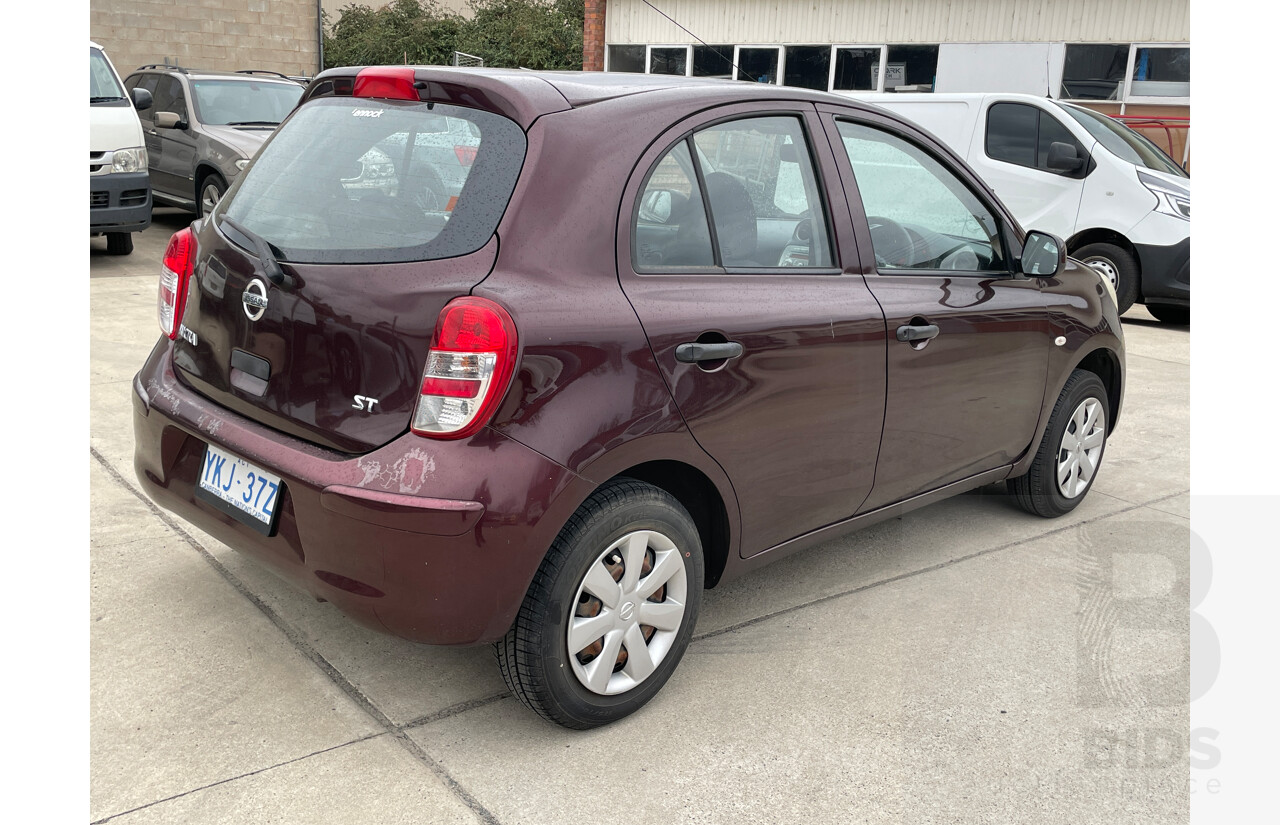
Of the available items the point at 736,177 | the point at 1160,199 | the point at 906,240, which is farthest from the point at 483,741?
the point at 1160,199

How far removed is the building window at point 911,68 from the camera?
17.6 metres

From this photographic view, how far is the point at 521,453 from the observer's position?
244 centimetres

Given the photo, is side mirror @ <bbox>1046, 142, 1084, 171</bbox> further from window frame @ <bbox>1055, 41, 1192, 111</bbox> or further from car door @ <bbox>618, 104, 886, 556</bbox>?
window frame @ <bbox>1055, 41, 1192, 111</bbox>

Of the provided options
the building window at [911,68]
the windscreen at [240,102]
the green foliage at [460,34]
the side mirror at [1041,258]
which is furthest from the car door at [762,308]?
the green foliage at [460,34]

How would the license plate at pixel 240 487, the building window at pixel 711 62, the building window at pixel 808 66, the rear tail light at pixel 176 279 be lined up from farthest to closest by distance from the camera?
the building window at pixel 711 62 < the building window at pixel 808 66 < the rear tail light at pixel 176 279 < the license plate at pixel 240 487

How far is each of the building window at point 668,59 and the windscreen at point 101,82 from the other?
479 inches

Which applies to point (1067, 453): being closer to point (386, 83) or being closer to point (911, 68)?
point (386, 83)

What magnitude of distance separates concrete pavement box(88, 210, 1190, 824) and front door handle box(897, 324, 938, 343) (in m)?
0.91

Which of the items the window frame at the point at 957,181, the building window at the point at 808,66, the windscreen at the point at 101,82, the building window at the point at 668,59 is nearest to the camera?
the window frame at the point at 957,181

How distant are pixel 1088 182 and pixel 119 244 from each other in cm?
859

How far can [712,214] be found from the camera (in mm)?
2949

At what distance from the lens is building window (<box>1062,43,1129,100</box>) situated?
52.3 ft

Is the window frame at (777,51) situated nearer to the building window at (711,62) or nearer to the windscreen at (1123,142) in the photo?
the building window at (711,62)

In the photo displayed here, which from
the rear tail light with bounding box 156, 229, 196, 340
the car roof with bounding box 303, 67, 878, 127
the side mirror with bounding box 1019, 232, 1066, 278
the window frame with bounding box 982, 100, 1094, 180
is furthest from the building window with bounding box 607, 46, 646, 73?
the rear tail light with bounding box 156, 229, 196, 340
